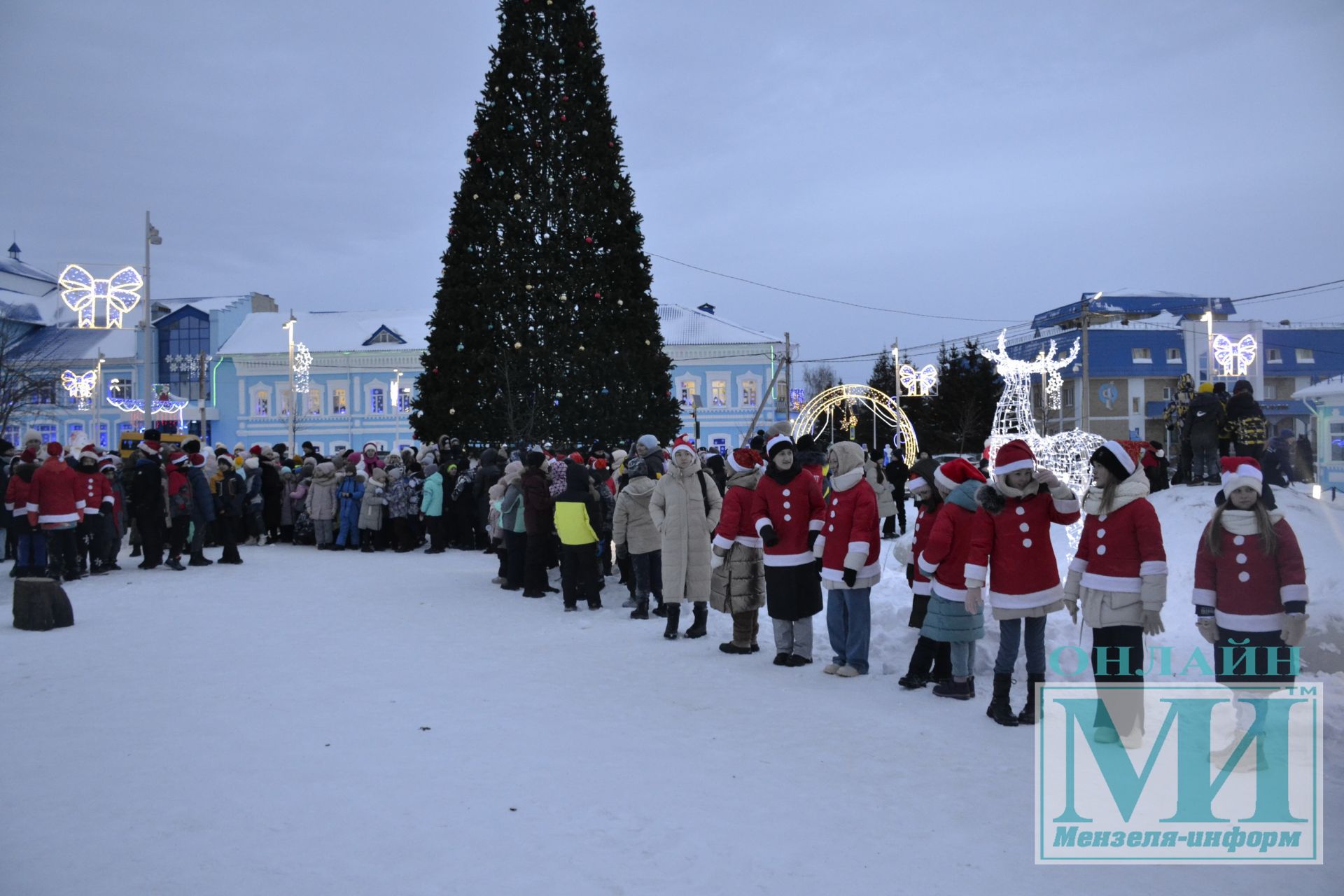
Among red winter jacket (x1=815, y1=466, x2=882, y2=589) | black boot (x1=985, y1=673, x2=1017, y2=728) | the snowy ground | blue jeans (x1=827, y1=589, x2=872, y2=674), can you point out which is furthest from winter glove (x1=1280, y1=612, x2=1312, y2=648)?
blue jeans (x1=827, y1=589, x2=872, y2=674)

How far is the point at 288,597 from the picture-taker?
1194 cm

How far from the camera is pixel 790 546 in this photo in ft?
27.9

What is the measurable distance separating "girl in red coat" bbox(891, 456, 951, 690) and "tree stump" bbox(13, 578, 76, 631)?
8280mm

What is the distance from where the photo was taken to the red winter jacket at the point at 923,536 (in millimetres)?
8188

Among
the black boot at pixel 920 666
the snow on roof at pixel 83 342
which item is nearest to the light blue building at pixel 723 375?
the snow on roof at pixel 83 342

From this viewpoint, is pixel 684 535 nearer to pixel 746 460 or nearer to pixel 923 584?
pixel 746 460

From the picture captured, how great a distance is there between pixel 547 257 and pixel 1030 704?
12706 millimetres

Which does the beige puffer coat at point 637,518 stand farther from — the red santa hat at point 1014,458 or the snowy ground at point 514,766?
the red santa hat at point 1014,458

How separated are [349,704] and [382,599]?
516 cm

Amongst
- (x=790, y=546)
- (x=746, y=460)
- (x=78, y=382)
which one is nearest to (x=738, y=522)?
(x=790, y=546)

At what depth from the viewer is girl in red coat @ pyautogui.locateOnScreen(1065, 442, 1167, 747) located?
19.3 feet

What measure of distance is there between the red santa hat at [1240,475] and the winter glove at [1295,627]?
719 millimetres

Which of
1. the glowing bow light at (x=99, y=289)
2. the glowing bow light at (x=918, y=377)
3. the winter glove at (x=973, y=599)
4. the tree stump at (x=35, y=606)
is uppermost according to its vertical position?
the glowing bow light at (x=99, y=289)

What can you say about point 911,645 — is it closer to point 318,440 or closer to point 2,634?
point 2,634
